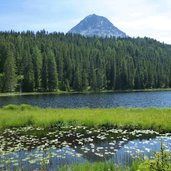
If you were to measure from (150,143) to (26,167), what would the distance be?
9.04 meters

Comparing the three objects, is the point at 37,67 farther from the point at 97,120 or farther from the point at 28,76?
the point at 97,120

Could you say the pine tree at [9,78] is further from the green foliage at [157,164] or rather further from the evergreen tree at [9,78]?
the green foliage at [157,164]

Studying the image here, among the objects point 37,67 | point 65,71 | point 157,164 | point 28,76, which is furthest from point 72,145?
point 65,71

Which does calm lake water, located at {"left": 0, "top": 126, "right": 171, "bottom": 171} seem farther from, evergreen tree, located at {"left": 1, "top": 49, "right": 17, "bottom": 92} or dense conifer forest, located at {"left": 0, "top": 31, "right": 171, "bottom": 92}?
dense conifer forest, located at {"left": 0, "top": 31, "right": 171, "bottom": 92}

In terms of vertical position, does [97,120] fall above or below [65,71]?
below

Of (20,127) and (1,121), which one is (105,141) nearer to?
(20,127)

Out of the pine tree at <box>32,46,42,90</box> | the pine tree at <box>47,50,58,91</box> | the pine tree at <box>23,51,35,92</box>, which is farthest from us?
the pine tree at <box>47,50,58,91</box>

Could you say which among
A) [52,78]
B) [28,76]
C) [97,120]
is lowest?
[97,120]

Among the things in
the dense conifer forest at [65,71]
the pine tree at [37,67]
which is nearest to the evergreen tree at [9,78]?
the dense conifer forest at [65,71]

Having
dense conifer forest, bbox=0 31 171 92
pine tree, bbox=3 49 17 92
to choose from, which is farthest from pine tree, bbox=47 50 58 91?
pine tree, bbox=3 49 17 92

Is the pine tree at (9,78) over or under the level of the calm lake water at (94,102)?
over

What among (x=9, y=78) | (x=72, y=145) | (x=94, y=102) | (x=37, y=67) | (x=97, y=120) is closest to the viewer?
(x=72, y=145)

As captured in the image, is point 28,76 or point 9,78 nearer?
point 9,78

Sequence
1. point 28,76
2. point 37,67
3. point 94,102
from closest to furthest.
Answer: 1. point 94,102
2. point 28,76
3. point 37,67
